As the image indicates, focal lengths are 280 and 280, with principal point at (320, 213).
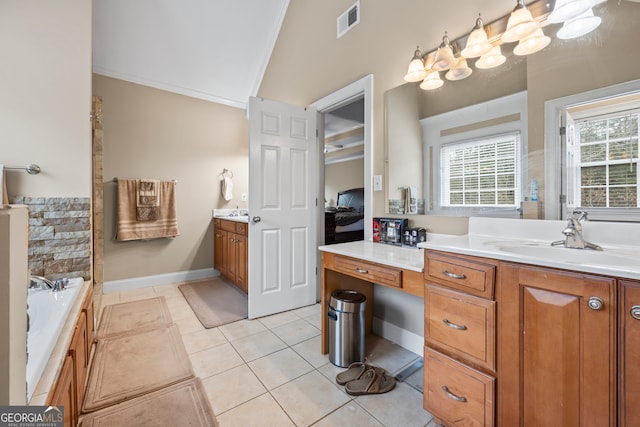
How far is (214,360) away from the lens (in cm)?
193

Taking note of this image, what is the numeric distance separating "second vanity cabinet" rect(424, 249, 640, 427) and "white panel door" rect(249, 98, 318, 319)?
5.23ft

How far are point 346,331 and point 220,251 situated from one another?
2.41 m

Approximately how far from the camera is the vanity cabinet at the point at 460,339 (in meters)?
1.14

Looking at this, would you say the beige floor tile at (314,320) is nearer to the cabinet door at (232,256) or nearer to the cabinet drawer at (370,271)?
the cabinet drawer at (370,271)

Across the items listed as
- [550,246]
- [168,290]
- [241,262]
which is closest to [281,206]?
[241,262]

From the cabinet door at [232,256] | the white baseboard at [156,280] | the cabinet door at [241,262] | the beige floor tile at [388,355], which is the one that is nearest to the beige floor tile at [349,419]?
the beige floor tile at [388,355]

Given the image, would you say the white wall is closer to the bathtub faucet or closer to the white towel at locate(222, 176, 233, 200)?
the bathtub faucet

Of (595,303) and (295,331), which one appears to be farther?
(295,331)

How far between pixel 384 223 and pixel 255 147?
1322mm

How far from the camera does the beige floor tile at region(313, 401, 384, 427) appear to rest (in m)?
1.37

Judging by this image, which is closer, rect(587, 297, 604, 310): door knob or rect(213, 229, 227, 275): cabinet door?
rect(587, 297, 604, 310): door knob

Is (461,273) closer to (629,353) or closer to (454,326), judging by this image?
(454,326)

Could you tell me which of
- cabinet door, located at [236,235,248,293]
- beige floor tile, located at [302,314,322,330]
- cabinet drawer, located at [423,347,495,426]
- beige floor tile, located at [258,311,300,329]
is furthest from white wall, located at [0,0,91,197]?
cabinet drawer, located at [423,347,495,426]

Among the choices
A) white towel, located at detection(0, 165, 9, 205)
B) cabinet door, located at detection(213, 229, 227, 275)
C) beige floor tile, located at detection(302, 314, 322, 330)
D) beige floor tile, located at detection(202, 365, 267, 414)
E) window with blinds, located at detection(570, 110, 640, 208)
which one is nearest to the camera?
window with blinds, located at detection(570, 110, 640, 208)
